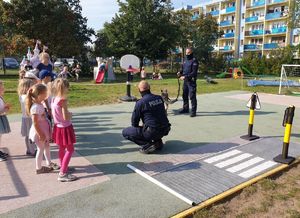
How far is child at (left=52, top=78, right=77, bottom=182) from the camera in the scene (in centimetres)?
409

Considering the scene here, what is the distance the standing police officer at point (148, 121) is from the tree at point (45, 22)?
79.1 ft

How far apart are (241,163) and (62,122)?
2993 mm

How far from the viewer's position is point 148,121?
521 cm

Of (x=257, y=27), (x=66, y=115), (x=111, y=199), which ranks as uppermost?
(x=257, y=27)

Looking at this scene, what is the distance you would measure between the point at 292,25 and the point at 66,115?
117ft

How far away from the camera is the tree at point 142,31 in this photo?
109 feet

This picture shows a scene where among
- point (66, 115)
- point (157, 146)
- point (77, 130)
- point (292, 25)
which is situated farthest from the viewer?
point (292, 25)

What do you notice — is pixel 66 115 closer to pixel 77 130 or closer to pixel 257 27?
pixel 77 130

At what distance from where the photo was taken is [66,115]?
162 inches

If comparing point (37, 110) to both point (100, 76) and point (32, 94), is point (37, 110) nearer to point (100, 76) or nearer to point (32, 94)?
point (32, 94)

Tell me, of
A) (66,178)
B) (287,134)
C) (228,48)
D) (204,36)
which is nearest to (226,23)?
(228,48)

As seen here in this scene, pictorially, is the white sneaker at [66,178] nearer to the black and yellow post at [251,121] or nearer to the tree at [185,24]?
the black and yellow post at [251,121]

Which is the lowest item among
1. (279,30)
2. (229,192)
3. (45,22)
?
(229,192)

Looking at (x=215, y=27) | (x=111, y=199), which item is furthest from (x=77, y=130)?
(x=215, y=27)
